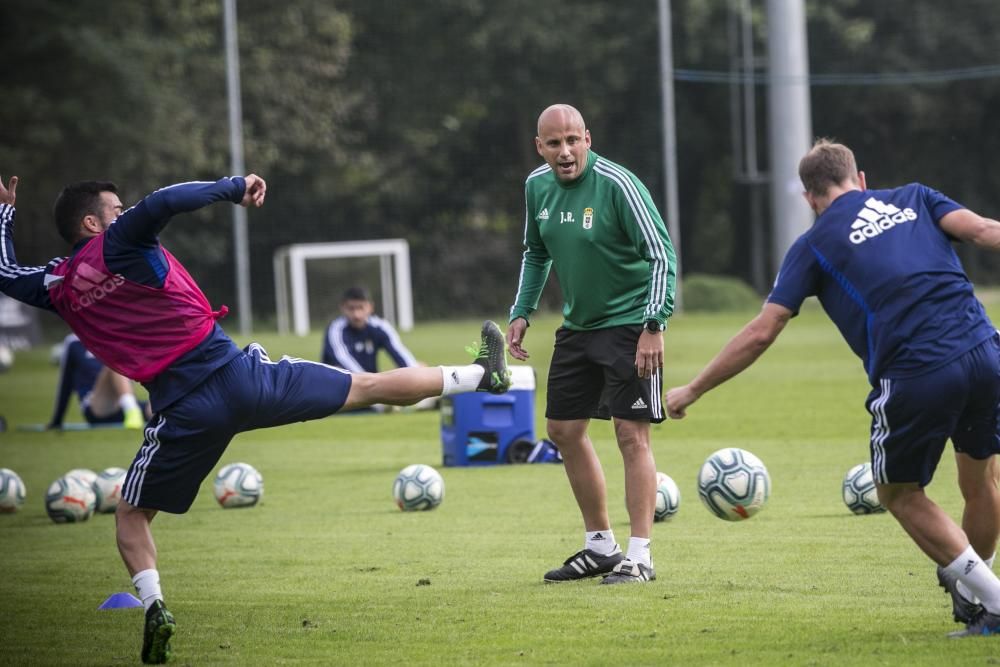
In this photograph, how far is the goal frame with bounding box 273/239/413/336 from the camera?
33.5 metres

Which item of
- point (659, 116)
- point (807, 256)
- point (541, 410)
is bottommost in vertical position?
point (541, 410)

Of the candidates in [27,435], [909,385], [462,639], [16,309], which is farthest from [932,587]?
[16,309]

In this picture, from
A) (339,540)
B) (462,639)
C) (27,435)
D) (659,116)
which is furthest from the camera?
(659,116)

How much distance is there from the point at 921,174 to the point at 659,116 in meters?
7.97

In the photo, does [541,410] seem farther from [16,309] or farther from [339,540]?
[16,309]

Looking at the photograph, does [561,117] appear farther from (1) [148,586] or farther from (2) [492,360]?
(1) [148,586]

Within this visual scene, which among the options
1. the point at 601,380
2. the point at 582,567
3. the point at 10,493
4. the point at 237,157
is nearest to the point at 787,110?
the point at 237,157

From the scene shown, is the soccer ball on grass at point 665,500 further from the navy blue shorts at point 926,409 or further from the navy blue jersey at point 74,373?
the navy blue jersey at point 74,373

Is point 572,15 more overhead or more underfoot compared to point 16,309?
more overhead

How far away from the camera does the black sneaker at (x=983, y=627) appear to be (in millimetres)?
5723

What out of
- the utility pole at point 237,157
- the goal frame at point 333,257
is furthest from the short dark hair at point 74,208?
the goal frame at point 333,257

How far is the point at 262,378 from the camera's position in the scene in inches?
254

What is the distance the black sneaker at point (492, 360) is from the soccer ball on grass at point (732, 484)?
6.65ft

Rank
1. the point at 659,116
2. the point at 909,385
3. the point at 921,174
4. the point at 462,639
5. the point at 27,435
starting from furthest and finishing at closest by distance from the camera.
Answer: the point at 921,174, the point at 659,116, the point at 27,435, the point at 462,639, the point at 909,385
